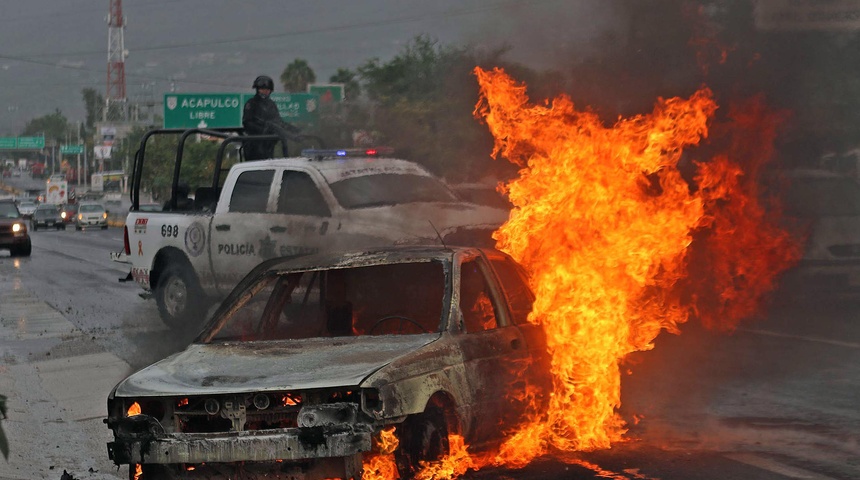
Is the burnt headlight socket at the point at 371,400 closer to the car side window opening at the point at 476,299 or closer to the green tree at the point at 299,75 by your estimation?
the car side window opening at the point at 476,299

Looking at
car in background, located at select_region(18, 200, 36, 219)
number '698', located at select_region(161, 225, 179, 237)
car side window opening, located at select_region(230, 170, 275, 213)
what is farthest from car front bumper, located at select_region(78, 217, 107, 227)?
car side window opening, located at select_region(230, 170, 275, 213)

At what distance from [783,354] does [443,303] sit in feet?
18.6

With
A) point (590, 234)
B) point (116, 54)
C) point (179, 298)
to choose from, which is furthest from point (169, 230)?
point (116, 54)

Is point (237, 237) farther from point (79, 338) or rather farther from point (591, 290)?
point (591, 290)

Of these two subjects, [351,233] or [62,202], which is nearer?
[351,233]

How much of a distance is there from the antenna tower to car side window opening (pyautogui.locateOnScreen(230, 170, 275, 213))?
12025cm

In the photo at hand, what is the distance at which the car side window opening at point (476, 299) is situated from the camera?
7.34 meters

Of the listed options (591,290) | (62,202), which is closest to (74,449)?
(591,290)

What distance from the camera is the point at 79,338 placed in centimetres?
1450

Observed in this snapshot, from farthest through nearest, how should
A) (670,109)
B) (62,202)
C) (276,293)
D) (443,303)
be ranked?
(62,202) → (670,109) → (276,293) → (443,303)

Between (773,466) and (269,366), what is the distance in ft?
9.49

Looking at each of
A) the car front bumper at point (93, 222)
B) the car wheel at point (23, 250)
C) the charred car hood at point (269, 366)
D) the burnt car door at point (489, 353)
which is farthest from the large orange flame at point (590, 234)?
the car front bumper at point (93, 222)

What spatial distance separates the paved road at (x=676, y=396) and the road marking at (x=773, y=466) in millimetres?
11

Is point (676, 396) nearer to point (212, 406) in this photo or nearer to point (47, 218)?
point (212, 406)
